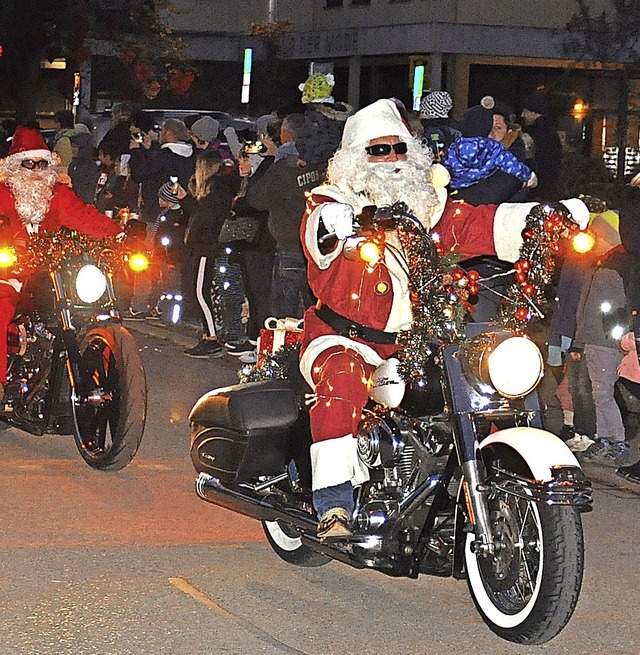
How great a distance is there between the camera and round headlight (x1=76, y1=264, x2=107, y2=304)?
8.61m

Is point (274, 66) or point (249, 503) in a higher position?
point (274, 66)

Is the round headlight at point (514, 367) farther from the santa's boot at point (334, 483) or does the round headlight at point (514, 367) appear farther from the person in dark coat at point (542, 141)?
the person in dark coat at point (542, 141)

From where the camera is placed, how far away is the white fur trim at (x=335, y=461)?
5980 mm

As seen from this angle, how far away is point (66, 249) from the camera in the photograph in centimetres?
863

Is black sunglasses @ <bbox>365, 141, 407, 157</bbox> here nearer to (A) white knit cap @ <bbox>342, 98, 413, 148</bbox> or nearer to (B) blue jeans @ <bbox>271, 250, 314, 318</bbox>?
(A) white knit cap @ <bbox>342, 98, 413, 148</bbox>

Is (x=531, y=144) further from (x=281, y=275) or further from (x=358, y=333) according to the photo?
(x=358, y=333)

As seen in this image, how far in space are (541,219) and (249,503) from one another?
5.63ft

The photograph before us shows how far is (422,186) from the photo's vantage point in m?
6.21

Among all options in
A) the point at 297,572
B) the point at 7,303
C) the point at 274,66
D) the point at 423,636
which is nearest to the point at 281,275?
the point at 7,303

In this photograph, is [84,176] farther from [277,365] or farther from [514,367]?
[514,367]

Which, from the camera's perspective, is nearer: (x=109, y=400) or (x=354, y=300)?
(x=354, y=300)

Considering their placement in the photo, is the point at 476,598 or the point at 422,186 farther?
the point at 422,186

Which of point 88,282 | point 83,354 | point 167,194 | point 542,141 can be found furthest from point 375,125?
point 167,194

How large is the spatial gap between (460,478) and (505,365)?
1.60 ft
